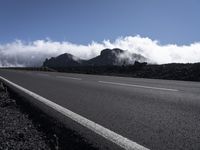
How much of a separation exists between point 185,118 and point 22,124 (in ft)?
9.47

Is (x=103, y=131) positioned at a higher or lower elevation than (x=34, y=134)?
higher

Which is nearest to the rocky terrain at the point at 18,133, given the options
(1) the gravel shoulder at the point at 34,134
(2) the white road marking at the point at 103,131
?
(1) the gravel shoulder at the point at 34,134

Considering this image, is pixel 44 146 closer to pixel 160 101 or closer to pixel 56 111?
pixel 56 111

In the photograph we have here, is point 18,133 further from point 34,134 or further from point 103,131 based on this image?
point 103,131

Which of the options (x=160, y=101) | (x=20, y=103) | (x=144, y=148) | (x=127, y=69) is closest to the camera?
(x=144, y=148)

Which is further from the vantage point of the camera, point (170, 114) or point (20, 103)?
point (20, 103)

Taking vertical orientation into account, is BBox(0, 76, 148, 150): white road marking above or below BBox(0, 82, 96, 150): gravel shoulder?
above

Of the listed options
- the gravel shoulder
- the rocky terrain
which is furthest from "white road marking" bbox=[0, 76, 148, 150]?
the rocky terrain

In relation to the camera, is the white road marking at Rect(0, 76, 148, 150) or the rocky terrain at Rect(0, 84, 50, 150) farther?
the rocky terrain at Rect(0, 84, 50, 150)

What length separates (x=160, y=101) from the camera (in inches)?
281

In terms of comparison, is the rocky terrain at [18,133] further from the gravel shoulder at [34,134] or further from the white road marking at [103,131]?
the white road marking at [103,131]

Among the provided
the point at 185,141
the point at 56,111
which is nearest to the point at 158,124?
the point at 185,141

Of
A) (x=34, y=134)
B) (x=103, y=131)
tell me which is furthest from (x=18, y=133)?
(x=103, y=131)

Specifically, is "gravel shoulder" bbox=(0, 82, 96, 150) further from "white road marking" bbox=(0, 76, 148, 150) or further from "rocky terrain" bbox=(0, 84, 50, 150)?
"white road marking" bbox=(0, 76, 148, 150)
